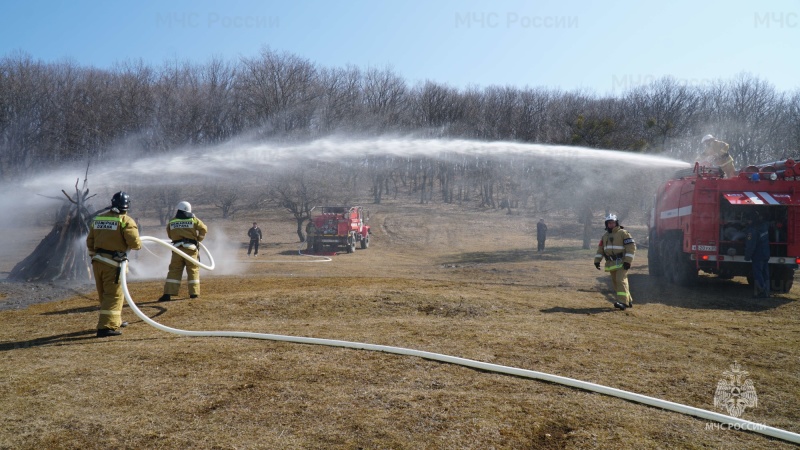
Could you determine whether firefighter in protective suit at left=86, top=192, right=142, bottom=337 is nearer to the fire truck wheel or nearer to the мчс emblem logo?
the мчс emblem logo

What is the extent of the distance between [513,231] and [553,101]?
2226 centimetres

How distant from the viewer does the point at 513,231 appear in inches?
1570

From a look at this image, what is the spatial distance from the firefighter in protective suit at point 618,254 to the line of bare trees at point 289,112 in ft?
90.5

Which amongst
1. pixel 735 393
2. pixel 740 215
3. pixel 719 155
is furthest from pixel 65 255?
pixel 719 155

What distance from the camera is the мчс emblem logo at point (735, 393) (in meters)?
5.01

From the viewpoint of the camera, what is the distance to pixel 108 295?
7379 millimetres

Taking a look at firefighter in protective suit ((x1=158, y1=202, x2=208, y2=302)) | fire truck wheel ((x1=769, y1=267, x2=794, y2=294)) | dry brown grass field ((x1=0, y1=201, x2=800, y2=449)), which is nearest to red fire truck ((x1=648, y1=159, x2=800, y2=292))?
fire truck wheel ((x1=769, y1=267, x2=794, y2=294))

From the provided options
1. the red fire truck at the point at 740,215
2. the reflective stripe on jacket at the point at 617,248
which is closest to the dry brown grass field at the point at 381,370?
the reflective stripe on jacket at the point at 617,248

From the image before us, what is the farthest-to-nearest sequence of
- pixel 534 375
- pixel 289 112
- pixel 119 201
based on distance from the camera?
1. pixel 289 112
2. pixel 119 201
3. pixel 534 375

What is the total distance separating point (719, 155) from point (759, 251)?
10.6ft

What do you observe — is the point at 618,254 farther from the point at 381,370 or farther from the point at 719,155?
the point at 381,370

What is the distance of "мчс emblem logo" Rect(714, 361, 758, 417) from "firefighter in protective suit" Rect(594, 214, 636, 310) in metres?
4.26

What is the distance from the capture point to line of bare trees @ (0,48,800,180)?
41875 mm

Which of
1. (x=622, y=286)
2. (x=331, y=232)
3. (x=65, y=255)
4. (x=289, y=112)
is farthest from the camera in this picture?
(x=289, y=112)
